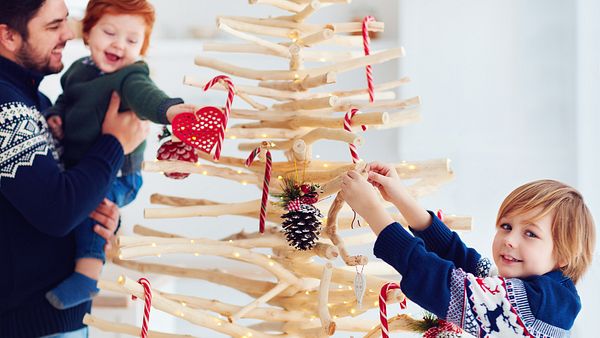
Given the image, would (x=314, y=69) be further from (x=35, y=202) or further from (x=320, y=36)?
(x=35, y=202)

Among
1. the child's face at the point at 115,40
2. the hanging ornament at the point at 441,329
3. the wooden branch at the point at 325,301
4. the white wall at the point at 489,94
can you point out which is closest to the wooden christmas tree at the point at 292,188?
the wooden branch at the point at 325,301

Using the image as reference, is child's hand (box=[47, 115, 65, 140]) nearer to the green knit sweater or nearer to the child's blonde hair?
the green knit sweater

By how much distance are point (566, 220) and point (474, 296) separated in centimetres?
25

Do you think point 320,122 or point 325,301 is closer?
point 325,301

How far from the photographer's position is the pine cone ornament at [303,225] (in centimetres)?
128

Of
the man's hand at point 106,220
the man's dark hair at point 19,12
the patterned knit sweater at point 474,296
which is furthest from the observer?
the man's hand at point 106,220

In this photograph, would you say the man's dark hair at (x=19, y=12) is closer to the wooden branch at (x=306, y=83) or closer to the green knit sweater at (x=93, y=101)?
the green knit sweater at (x=93, y=101)

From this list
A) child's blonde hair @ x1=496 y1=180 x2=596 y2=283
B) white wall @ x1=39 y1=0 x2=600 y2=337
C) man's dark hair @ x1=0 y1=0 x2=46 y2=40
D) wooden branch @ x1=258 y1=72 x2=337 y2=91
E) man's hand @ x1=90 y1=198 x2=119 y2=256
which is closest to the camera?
child's blonde hair @ x1=496 y1=180 x2=596 y2=283

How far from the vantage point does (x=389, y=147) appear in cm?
314

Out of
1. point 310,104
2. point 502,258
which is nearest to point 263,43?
point 310,104

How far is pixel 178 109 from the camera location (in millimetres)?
1433

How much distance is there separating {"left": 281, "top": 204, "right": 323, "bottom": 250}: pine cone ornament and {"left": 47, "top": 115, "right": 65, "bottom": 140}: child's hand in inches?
26.2

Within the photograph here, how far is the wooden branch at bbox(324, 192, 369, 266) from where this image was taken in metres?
1.25

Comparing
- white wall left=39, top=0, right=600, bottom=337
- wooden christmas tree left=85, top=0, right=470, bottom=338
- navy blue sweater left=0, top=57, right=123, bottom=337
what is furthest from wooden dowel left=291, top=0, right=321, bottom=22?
white wall left=39, top=0, right=600, bottom=337
